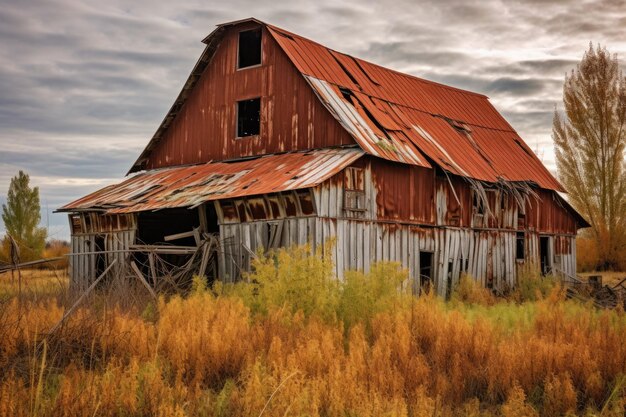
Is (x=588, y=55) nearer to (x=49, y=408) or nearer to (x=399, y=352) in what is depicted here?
(x=399, y=352)

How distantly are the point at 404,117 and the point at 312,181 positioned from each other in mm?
7631

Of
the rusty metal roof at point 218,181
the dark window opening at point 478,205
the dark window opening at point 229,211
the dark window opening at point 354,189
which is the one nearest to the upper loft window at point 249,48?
the rusty metal roof at point 218,181

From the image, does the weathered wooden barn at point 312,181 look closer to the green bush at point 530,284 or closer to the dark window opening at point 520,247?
the dark window opening at point 520,247

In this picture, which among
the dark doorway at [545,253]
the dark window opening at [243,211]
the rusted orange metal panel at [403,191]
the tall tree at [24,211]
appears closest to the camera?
the dark window opening at [243,211]

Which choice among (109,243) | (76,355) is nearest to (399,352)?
(76,355)

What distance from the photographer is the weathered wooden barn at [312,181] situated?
18.4 m

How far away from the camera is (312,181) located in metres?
17.1

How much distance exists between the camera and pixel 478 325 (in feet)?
37.6

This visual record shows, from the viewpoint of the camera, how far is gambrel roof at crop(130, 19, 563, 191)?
20672mm

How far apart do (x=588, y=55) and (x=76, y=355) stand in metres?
35.4

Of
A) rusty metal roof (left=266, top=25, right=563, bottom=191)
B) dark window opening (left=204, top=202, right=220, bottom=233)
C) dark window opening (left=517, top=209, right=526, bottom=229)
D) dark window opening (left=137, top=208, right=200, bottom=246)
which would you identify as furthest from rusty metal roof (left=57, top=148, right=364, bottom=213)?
dark window opening (left=517, top=209, right=526, bottom=229)

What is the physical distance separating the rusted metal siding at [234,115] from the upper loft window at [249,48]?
531 millimetres

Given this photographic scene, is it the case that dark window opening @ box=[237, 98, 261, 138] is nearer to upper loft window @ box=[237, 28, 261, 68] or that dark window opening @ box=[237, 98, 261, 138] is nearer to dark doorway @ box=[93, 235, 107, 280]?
upper loft window @ box=[237, 28, 261, 68]

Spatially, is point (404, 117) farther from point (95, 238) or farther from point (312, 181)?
point (95, 238)
